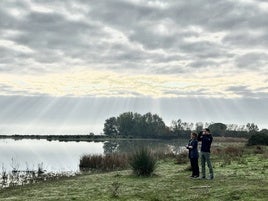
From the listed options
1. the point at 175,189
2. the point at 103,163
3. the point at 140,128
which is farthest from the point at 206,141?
the point at 140,128

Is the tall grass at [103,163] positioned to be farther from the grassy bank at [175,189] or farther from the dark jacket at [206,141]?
the dark jacket at [206,141]

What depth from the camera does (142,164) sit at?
22.4 meters

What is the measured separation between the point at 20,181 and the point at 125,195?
14.4 meters

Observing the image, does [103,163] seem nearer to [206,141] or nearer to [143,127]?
[206,141]

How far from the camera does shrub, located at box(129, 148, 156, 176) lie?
22297 mm

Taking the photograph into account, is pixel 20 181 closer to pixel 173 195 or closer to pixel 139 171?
pixel 139 171

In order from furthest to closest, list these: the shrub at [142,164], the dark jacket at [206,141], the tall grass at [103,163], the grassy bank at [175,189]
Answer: the tall grass at [103,163] → the shrub at [142,164] → the dark jacket at [206,141] → the grassy bank at [175,189]

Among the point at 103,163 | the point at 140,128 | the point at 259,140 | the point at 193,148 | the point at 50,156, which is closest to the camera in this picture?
the point at 193,148

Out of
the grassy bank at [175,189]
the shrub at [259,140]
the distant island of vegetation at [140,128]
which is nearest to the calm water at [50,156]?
the grassy bank at [175,189]

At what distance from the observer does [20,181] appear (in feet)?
91.4

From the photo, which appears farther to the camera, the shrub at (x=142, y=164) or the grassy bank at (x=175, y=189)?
the shrub at (x=142, y=164)

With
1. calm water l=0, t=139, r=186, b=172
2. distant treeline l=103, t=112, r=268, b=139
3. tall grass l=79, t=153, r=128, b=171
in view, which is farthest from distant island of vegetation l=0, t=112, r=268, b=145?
tall grass l=79, t=153, r=128, b=171

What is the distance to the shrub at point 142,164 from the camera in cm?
2230

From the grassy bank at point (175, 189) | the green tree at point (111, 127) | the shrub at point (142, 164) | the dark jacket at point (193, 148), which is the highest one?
the green tree at point (111, 127)
